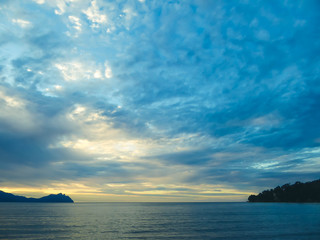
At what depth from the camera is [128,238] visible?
142 feet

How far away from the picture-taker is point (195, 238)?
42.7 metres

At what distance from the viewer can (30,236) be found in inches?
1785

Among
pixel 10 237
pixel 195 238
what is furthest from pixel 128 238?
pixel 10 237

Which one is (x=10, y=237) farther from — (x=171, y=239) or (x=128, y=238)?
(x=171, y=239)

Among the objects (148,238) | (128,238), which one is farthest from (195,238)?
(128,238)

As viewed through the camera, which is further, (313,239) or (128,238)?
(128,238)

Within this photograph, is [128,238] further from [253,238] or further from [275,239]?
[275,239]

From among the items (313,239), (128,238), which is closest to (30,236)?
(128,238)

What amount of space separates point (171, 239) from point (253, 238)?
16.8m

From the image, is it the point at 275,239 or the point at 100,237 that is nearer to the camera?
the point at 275,239

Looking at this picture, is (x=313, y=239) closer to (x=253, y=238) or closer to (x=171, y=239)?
(x=253, y=238)

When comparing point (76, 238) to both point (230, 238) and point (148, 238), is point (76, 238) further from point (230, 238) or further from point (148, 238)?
point (230, 238)

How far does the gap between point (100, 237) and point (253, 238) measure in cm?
3184

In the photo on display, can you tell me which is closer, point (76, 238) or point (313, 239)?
point (313, 239)
